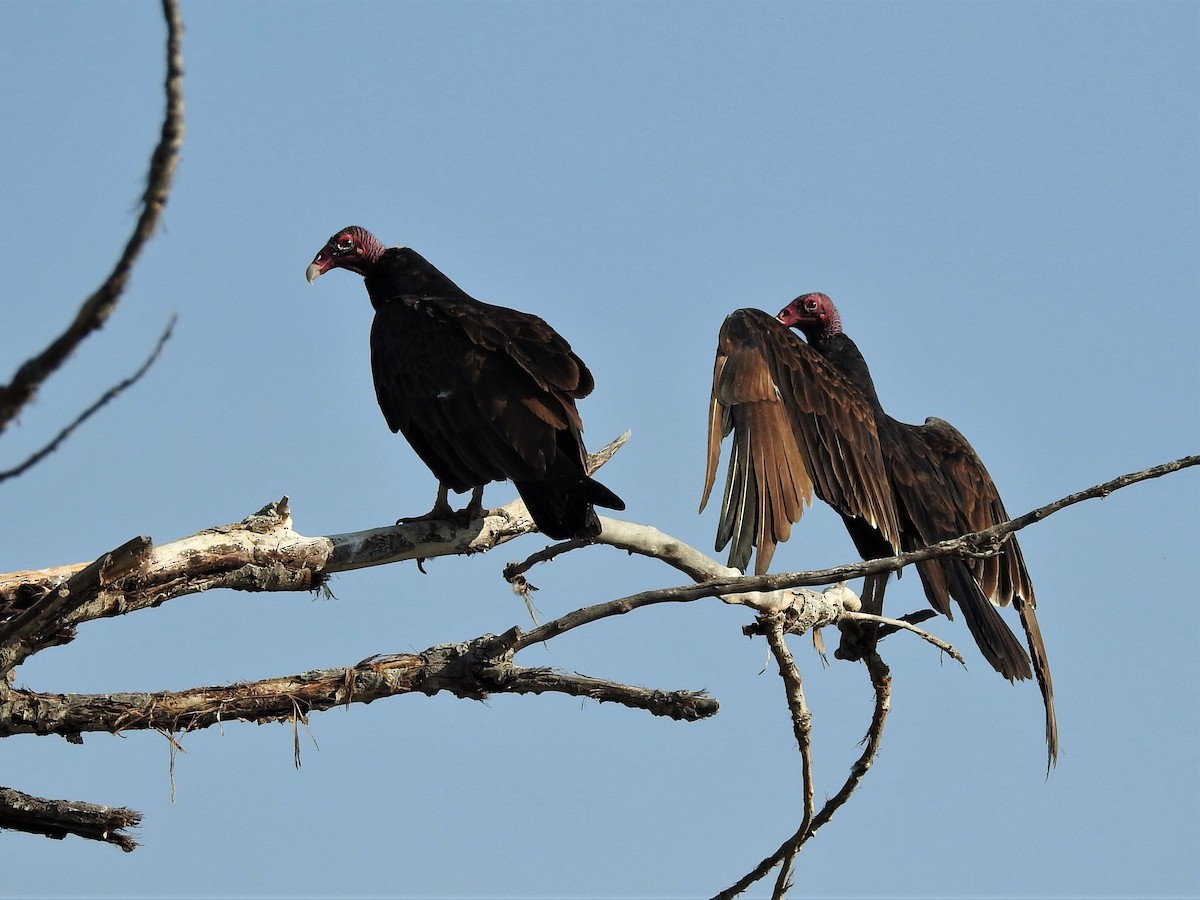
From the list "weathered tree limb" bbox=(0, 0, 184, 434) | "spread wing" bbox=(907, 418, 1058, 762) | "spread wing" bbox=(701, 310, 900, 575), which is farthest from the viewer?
"spread wing" bbox=(907, 418, 1058, 762)

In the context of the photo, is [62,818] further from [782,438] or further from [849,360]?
[849,360]

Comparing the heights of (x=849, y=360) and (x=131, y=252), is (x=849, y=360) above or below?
above

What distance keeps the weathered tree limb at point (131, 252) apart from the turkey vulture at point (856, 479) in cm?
260

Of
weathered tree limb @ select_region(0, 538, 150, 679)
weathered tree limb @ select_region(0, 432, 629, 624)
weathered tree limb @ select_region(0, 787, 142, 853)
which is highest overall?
weathered tree limb @ select_region(0, 432, 629, 624)

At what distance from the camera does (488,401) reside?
403cm

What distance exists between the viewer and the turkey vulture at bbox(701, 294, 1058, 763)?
3.97 m

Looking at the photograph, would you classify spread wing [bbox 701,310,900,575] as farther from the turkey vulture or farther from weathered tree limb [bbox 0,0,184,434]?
weathered tree limb [bbox 0,0,184,434]

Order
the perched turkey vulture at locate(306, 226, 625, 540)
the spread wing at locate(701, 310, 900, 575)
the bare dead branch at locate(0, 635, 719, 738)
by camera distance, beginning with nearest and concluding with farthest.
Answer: the bare dead branch at locate(0, 635, 719, 738) < the perched turkey vulture at locate(306, 226, 625, 540) < the spread wing at locate(701, 310, 900, 575)

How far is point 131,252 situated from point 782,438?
310 cm

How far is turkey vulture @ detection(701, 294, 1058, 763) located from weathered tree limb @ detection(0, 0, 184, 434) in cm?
260

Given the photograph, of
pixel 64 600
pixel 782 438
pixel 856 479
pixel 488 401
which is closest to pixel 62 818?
pixel 64 600

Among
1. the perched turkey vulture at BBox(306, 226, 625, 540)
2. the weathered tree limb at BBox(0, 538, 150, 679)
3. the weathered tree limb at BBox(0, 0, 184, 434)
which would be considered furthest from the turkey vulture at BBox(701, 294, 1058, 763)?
the weathered tree limb at BBox(0, 0, 184, 434)

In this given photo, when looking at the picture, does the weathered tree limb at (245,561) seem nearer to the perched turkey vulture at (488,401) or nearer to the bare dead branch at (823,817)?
the perched turkey vulture at (488,401)

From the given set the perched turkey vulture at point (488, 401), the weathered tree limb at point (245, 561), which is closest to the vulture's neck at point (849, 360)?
the perched turkey vulture at point (488, 401)
